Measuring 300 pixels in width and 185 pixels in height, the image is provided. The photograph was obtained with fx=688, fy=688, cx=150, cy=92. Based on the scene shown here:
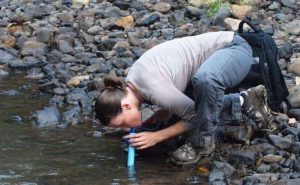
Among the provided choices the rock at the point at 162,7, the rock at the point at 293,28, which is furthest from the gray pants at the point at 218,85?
the rock at the point at 162,7

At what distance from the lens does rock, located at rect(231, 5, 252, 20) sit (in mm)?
8538

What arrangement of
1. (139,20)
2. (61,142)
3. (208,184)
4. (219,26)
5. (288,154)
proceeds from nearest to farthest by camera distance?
(208,184)
(288,154)
(61,142)
(219,26)
(139,20)

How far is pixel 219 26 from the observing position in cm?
821

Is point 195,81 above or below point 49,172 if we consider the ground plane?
above

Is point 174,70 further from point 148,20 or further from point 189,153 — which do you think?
point 148,20

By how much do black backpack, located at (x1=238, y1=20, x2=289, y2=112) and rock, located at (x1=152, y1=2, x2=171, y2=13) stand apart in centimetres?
428

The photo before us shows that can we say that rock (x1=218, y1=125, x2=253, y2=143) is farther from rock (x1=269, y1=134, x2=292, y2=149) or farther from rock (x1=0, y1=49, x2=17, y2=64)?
rock (x1=0, y1=49, x2=17, y2=64)

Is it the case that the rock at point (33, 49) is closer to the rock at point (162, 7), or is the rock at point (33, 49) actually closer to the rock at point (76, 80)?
the rock at point (76, 80)

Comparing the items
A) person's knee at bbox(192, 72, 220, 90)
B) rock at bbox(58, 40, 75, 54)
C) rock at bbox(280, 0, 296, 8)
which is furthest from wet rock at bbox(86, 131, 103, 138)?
rock at bbox(280, 0, 296, 8)

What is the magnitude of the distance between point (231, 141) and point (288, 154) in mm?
431

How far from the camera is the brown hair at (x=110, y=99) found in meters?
4.16

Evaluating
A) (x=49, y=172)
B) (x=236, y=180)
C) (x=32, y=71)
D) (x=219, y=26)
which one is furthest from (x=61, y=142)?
(x=219, y=26)

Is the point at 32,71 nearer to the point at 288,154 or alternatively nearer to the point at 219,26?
the point at 219,26

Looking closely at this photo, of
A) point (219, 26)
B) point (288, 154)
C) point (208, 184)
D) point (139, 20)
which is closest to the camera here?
point (208, 184)
